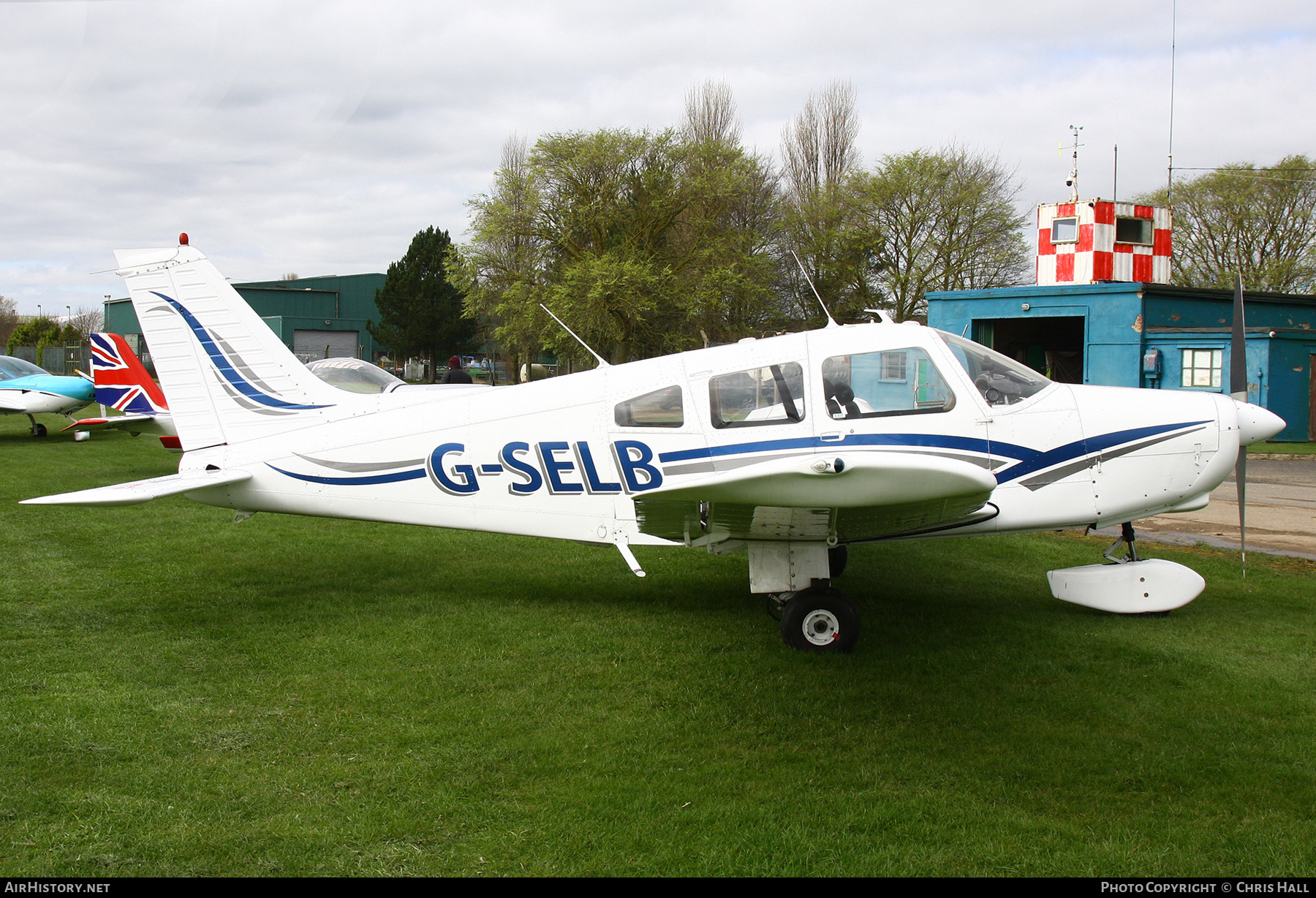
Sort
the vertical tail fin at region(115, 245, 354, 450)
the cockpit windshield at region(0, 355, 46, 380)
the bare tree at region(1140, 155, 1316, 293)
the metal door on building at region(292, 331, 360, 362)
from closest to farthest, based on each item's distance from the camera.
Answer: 1. the vertical tail fin at region(115, 245, 354, 450)
2. the cockpit windshield at region(0, 355, 46, 380)
3. the bare tree at region(1140, 155, 1316, 293)
4. the metal door on building at region(292, 331, 360, 362)

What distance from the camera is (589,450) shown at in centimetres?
602

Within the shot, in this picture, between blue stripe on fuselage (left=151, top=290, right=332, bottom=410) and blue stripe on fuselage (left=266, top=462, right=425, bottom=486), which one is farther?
blue stripe on fuselage (left=151, top=290, right=332, bottom=410)

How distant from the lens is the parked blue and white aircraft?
19.8 meters

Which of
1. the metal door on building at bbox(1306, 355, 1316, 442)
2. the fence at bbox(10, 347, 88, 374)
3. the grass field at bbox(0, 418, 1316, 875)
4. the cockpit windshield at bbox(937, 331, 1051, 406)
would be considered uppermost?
the fence at bbox(10, 347, 88, 374)

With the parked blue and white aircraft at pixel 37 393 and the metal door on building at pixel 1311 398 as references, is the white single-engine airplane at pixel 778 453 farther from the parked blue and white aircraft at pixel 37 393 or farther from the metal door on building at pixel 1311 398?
the parked blue and white aircraft at pixel 37 393

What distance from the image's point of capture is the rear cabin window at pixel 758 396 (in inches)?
221

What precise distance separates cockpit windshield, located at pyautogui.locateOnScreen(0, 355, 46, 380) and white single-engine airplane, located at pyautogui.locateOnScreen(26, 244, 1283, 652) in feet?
59.8

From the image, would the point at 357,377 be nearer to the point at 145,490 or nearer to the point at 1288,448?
the point at 145,490

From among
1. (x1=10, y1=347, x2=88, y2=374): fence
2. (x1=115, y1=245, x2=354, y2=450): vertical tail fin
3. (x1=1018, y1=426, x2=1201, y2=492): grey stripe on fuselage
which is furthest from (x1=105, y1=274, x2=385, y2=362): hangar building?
(x1=1018, y1=426, x2=1201, y2=492): grey stripe on fuselage

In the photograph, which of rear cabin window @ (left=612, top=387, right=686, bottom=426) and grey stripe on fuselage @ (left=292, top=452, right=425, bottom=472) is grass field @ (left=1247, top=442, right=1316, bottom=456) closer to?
rear cabin window @ (left=612, top=387, right=686, bottom=426)

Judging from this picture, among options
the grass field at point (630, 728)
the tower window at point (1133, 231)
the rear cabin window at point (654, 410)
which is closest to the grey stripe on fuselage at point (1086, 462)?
the grass field at point (630, 728)

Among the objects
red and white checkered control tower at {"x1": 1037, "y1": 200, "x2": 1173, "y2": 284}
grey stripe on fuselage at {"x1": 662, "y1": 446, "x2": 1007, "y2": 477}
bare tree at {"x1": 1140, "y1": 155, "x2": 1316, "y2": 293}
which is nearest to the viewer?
grey stripe on fuselage at {"x1": 662, "y1": 446, "x2": 1007, "y2": 477}

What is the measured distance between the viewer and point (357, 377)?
9.74m

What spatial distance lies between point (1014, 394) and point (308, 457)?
503cm
